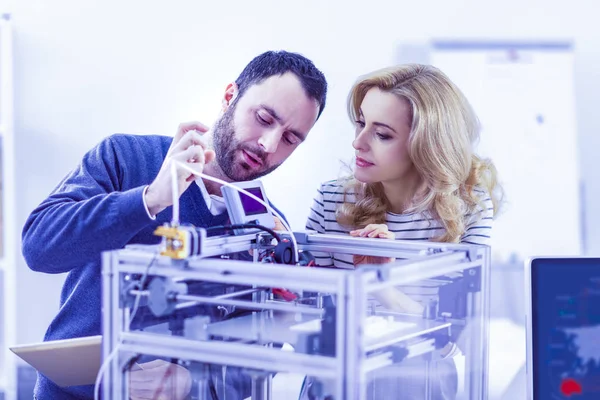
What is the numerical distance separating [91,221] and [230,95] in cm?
62

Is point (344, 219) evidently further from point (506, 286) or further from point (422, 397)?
point (506, 286)

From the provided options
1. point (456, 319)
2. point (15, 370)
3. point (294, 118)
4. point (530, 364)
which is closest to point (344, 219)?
point (294, 118)

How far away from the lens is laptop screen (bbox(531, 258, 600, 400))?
1017mm

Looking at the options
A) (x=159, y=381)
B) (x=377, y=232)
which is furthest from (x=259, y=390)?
(x=377, y=232)

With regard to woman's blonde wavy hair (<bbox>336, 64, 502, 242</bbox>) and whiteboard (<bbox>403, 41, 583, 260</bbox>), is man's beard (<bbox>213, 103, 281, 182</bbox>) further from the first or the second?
whiteboard (<bbox>403, 41, 583, 260</bbox>)

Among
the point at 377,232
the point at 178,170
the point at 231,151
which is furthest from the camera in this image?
the point at 231,151

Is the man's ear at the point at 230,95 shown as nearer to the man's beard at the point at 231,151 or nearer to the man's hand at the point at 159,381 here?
the man's beard at the point at 231,151

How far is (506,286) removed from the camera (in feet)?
10.5

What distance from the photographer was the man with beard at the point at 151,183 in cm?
116

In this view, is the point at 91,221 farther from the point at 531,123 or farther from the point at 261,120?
the point at 531,123

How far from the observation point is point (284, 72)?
1.62m

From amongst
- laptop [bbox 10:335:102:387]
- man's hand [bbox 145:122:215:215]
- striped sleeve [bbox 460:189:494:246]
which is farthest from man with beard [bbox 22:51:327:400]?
striped sleeve [bbox 460:189:494:246]

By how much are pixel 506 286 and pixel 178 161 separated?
2.39 m

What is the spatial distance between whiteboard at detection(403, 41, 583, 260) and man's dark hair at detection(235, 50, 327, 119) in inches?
57.2
